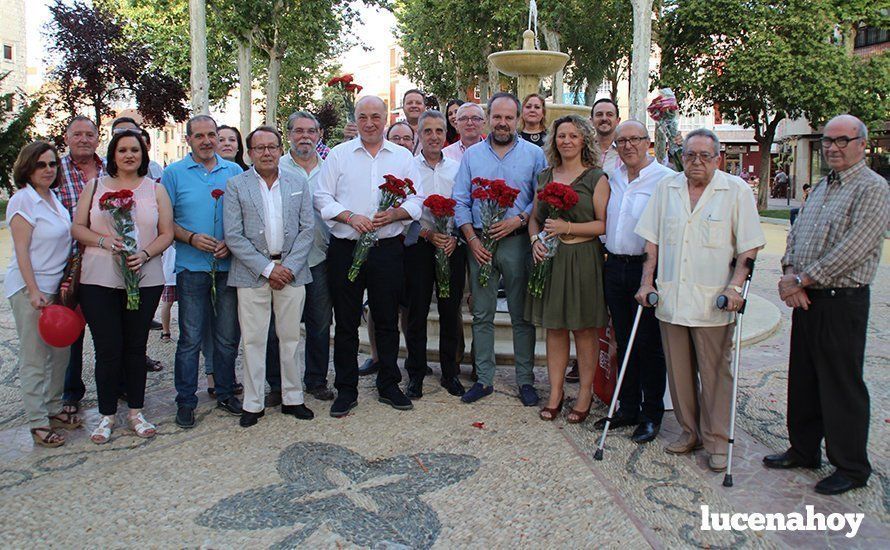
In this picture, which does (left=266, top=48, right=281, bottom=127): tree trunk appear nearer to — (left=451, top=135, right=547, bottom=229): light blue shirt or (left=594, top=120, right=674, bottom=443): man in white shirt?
(left=451, top=135, right=547, bottom=229): light blue shirt

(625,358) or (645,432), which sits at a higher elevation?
(625,358)

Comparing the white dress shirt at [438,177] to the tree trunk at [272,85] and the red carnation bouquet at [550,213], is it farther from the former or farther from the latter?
the tree trunk at [272,85]

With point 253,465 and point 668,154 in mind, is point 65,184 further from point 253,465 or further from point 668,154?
point 668,154

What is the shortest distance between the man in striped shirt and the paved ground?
0.35m

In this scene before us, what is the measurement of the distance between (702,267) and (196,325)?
11.6ft

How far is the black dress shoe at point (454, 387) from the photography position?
5762mm

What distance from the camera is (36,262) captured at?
466 cm

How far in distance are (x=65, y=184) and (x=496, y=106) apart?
128 inches

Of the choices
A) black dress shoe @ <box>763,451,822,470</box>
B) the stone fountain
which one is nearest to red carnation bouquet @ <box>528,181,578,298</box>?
black dress shoe @ <box>763,451,822,470</box>

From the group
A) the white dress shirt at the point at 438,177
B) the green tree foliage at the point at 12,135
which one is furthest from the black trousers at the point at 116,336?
the green tree foliage at the point at 12,135

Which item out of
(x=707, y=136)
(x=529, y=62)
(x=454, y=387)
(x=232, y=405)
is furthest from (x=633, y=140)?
(x=529, y=62)

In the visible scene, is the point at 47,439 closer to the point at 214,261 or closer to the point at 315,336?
the point at 214,261

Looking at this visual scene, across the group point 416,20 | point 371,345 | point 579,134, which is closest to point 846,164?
point 579,134

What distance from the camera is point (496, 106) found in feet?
18.0
